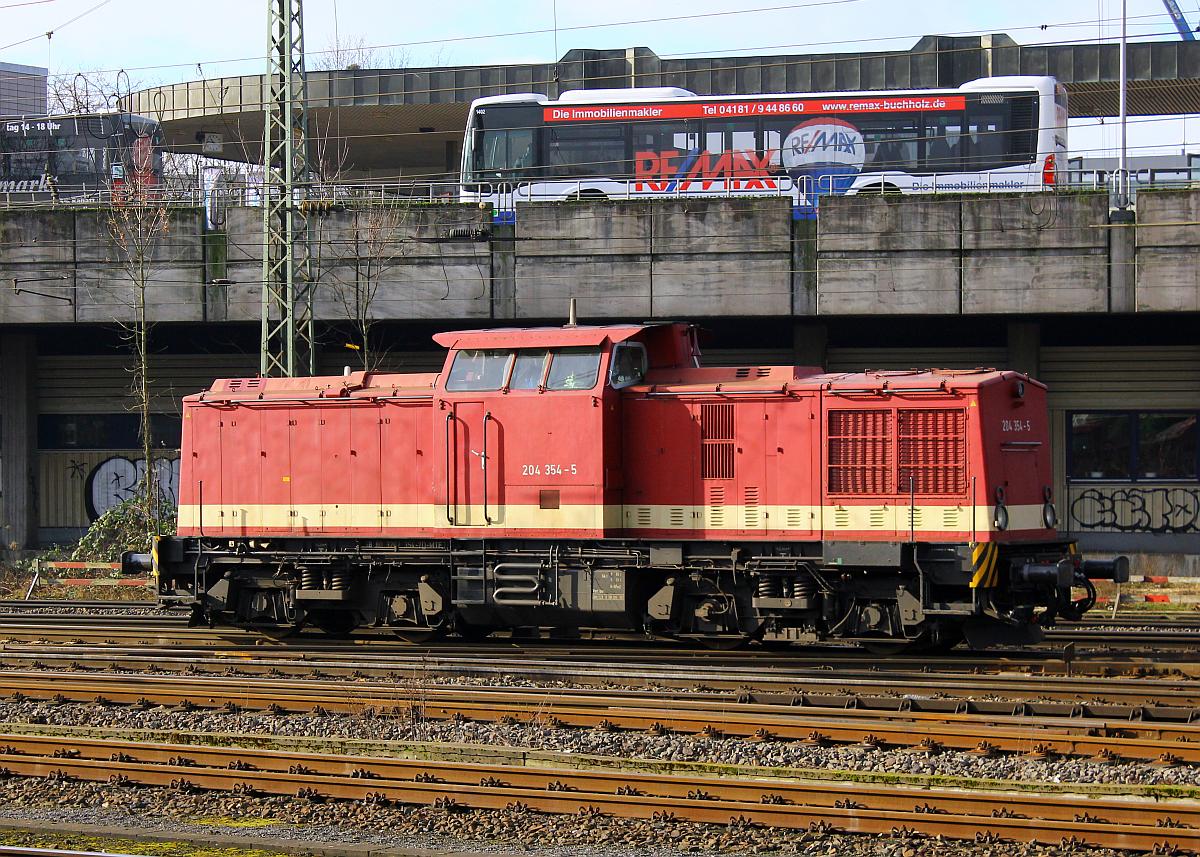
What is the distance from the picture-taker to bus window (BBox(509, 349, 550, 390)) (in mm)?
15375

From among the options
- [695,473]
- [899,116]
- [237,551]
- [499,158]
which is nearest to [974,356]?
[899,116]

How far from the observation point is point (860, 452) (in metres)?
14.5

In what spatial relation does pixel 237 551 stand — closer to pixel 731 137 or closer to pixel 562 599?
pixel 562 599

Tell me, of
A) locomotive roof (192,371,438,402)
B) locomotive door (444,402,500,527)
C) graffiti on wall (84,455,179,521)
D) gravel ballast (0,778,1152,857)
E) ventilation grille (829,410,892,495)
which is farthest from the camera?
graffiti on wall (84,455,179,521)

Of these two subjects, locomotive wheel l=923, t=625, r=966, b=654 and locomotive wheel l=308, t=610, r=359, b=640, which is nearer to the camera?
locomotive wheel l=923, t=625, r=966, b=654

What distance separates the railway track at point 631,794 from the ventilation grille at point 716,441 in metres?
5.52

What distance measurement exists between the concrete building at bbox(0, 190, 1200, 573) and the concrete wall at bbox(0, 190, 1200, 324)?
37 millimetres

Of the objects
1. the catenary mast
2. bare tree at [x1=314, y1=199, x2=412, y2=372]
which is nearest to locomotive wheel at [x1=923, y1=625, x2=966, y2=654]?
the catenary mast

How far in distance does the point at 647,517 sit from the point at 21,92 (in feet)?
319

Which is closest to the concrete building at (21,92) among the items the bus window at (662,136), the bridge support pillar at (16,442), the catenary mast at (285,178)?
the bridge support pillar at (16,442)

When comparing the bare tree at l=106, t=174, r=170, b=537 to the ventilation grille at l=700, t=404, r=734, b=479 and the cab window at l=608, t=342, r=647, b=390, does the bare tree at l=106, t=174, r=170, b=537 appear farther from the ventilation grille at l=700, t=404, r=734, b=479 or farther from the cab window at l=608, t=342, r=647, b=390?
the ventilation grille at l=700, t=404, r=734, b=479

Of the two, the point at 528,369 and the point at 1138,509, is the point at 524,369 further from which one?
the point at 1138,509

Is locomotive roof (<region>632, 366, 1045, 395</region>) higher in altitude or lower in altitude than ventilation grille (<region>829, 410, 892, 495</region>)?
higher

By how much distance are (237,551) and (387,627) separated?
90.4 inches
